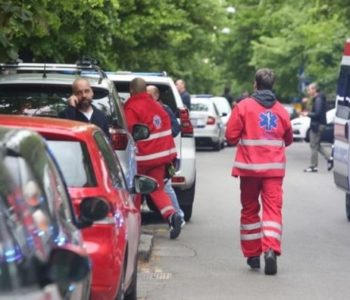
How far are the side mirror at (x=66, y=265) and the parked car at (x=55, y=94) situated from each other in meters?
4.98

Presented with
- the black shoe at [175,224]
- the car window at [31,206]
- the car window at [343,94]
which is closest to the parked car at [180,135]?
the black shoe at [175,224]

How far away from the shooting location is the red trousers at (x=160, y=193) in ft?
41.8

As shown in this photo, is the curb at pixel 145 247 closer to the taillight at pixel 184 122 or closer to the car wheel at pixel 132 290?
the taillight at pixel 184 122

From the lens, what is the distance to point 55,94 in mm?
10391

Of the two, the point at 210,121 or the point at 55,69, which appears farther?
the point at 210,121

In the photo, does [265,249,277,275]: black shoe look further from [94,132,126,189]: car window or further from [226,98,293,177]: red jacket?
[94,132,126,189]: car window

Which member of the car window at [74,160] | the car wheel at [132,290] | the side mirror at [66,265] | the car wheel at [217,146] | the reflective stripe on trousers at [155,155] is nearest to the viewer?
the side mirror at [66,265]

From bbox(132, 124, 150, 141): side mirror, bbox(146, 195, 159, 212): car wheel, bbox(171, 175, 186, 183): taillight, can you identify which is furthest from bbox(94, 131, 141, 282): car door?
bbox(146, 195, 159, 212): car wheel

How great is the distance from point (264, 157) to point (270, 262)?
974 mm

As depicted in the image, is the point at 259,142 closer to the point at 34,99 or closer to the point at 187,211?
the point at 34,99

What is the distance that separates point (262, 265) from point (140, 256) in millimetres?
1224

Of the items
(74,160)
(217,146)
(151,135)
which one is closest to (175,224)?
(151,135)

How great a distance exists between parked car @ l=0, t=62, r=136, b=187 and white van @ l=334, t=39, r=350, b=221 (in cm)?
409

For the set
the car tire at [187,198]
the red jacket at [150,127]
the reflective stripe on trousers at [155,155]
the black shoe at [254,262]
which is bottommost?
the car tire at [187,198]
